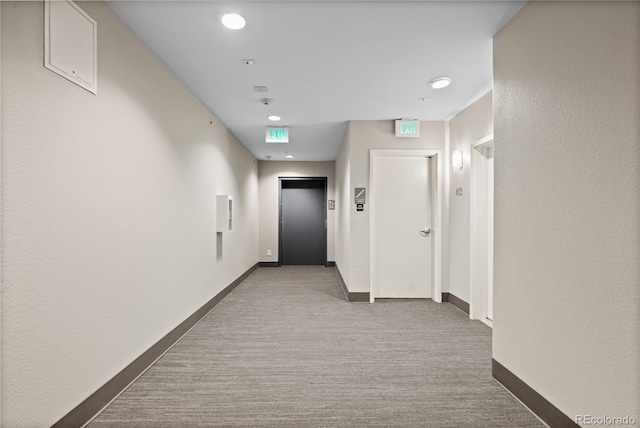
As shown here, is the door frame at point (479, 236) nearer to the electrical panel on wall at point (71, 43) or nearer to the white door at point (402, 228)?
the white door at point (402, 228)

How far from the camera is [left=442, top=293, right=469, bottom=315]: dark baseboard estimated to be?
3846 mm

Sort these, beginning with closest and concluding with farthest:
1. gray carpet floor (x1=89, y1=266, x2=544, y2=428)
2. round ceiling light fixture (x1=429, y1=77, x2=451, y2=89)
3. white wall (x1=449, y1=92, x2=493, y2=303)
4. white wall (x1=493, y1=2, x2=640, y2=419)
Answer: white wall (x1=493, y1=2, x2=640, y2=419), gray carpet floor (x1=89, y1=266, x2=544, y2=428), round ceiling light fixture (x1=429, y1=77, x2=451, y2=89), white wall (x1=449, y1=92, x2=493, y2=303)

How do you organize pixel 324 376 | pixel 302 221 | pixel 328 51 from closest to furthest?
pixel 324 376, pixel 328 51, pixel 302 221

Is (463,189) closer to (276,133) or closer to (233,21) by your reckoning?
(276,133)

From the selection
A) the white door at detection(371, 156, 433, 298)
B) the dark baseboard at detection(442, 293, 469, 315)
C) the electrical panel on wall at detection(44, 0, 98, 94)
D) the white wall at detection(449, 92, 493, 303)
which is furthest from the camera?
the white door at detection(371, 156, 433, 298)

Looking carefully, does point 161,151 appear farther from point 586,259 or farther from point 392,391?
point 586,259

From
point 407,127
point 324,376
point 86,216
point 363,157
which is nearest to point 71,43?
point 86,216

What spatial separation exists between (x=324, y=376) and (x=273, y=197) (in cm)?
571

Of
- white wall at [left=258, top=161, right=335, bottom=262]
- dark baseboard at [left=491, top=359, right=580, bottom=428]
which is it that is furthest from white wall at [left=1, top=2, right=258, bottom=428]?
white wall at [left=258, top=161, right=335, bottom=262]

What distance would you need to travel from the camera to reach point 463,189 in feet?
12.8

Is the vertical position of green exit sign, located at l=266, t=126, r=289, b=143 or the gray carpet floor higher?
green exit sign, located at l=266, t=126, r=289, b=143

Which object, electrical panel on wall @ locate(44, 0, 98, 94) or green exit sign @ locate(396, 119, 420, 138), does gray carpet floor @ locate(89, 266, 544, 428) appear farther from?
green exit sign @ locate(396, 119, 420, 138)

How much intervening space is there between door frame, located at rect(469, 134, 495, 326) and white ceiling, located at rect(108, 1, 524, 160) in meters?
0.79

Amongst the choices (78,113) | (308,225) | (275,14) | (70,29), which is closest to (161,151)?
(78,113)
